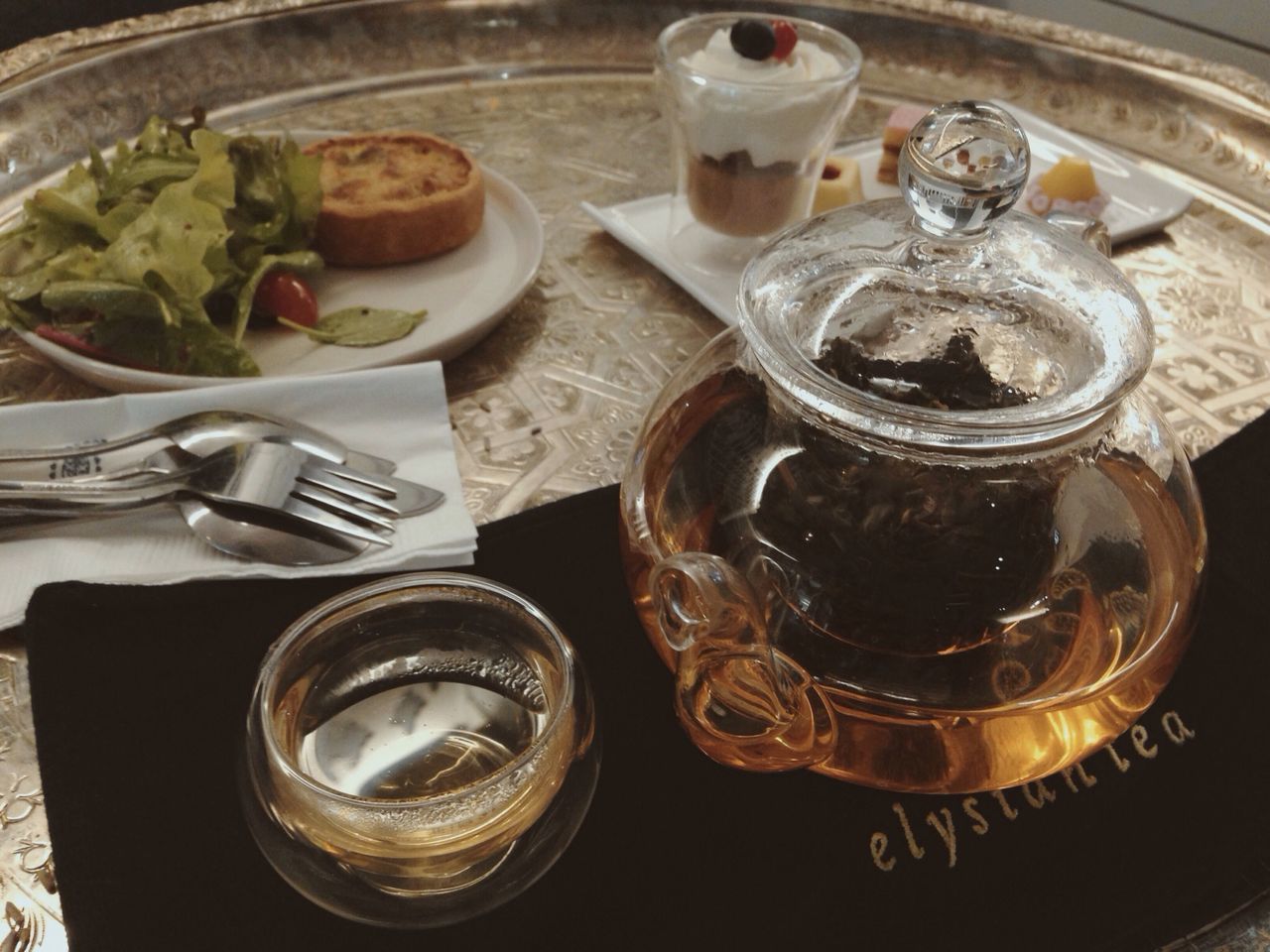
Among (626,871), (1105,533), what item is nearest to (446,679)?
(626,871)

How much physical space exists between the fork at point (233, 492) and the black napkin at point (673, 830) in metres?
0.08

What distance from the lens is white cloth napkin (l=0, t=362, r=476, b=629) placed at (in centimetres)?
70

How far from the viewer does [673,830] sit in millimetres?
551

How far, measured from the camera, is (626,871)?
1.74 ft

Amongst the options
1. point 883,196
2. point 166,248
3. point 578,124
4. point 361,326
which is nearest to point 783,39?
point 883,196

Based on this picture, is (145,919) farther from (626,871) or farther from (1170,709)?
(1170,709)

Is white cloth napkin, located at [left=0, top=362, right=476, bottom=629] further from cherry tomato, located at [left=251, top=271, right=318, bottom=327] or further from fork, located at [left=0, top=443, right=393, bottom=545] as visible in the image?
cherry tomato, located at [left=251, top=271, right=318, bottom=327]

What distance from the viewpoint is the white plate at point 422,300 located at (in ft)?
2.87

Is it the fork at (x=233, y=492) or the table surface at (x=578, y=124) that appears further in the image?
the table surface at (x=578, y=124)

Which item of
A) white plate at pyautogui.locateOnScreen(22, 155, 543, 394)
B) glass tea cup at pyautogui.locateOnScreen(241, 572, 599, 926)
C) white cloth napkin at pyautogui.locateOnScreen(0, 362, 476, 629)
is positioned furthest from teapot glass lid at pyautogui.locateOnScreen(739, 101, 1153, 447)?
white plate at pyautogui.locateOnScreen(22, 155, 543, 394)

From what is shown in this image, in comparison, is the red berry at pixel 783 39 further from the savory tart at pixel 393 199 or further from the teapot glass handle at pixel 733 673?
the teapot glass handle at pixel 733 673

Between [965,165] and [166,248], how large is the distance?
73 centimetres

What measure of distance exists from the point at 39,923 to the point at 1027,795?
533 millimetres

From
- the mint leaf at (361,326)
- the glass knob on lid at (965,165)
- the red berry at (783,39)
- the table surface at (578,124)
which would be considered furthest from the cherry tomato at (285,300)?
the glass knob on lid at (965,165)
